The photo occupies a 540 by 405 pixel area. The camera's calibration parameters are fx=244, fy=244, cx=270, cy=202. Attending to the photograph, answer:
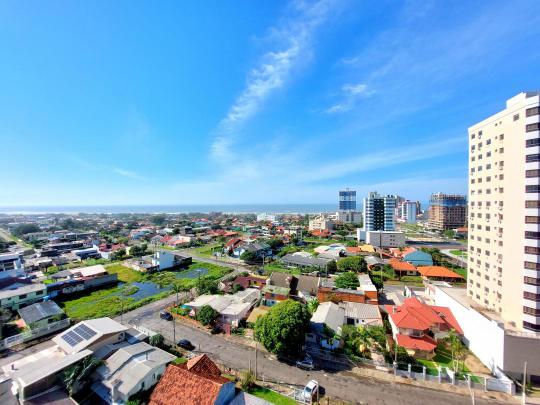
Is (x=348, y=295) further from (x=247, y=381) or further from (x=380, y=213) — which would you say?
(x=380, y=213)

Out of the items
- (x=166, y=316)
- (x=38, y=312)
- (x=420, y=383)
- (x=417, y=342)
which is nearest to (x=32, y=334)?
(x=38, y=312)

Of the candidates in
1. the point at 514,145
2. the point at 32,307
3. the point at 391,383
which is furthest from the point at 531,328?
the point at 32,307

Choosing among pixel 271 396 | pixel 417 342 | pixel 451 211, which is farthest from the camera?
pixel 451 211

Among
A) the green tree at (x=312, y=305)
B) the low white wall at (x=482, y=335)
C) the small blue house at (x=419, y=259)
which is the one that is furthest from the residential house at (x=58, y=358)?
the small blue house at (x=419, y=259)

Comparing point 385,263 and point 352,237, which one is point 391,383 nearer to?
point 385,263

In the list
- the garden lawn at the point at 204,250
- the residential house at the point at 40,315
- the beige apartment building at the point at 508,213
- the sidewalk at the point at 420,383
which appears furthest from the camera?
the garden lawn at the point at 204,250

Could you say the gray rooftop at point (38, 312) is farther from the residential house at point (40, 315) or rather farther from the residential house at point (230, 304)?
the residential house at point (230, 304)
